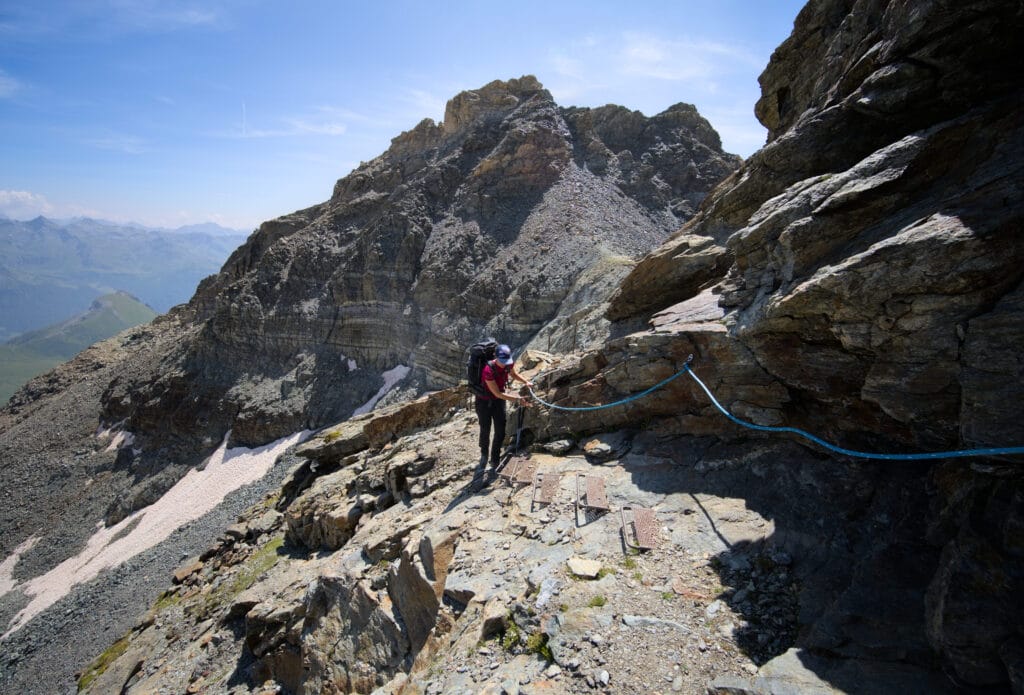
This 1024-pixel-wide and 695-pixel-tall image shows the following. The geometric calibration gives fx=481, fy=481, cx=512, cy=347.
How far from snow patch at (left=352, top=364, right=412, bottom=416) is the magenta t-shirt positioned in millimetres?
38860

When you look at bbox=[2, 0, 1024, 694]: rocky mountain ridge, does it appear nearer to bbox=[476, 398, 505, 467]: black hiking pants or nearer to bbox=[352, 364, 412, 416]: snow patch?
bbox=[476, 398, 505, 467]: black hiking pants

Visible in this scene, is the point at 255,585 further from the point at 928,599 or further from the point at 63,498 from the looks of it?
the point at 63,498

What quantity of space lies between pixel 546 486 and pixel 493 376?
2840mm

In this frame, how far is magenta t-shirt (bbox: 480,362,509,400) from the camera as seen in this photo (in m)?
11.4

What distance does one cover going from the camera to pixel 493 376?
1149 cm

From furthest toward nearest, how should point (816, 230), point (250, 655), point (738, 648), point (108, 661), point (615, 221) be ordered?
point (615, 221)
point (108, 661)
point (250, 655)
point (816, 230)
point (738, 648)

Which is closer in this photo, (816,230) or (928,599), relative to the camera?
(928,599)

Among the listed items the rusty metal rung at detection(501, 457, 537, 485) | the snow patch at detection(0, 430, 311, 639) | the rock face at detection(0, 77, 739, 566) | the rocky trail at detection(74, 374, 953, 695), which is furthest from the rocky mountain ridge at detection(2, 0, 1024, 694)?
the snow patch at detection(0, 430, 311, 639)

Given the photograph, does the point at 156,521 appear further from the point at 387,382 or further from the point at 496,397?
the point at 496,397

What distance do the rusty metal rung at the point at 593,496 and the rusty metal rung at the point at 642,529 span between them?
0.41 meters

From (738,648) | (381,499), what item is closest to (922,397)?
(738,648)

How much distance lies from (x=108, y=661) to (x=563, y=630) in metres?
26.5

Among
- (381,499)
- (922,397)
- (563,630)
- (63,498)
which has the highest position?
(922,397)

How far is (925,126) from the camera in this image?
8.52 meters
